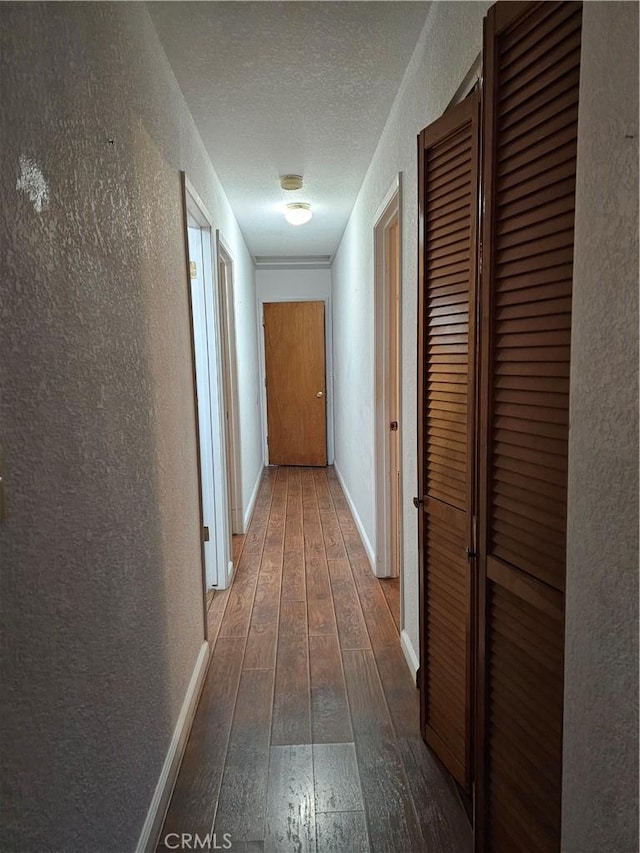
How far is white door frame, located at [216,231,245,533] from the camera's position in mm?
3583

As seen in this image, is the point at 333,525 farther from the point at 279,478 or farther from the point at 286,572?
the point at 279,478

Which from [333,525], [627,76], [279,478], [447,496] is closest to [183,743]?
[447,496]

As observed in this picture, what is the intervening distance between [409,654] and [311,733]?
0.58 metres

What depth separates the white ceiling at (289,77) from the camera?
65.7 inches

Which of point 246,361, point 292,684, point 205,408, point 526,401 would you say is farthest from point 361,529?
point 526,401

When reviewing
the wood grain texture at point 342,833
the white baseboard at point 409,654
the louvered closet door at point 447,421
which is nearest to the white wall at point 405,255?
the white baseboard at point 409,654

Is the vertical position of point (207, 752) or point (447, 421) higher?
point (447, 421)

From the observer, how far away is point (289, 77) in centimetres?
204

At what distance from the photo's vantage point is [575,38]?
89 centimetres

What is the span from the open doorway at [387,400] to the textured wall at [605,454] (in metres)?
2.21

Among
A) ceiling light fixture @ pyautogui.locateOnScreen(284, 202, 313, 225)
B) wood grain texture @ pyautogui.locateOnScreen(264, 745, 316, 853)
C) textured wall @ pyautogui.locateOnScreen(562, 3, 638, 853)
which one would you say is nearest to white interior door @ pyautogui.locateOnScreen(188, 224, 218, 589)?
ceiling light fixture @ pyautogui.locateOnScreen(284, 202, 313, 225)

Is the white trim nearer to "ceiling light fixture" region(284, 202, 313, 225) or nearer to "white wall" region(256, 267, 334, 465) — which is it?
"ceiling light fixture" region(284, 202, 313, 225)

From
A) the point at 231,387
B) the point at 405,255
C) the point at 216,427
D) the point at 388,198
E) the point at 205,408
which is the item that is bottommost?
the point at 216,427

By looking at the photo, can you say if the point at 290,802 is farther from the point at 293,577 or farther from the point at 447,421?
the point at 293,577
